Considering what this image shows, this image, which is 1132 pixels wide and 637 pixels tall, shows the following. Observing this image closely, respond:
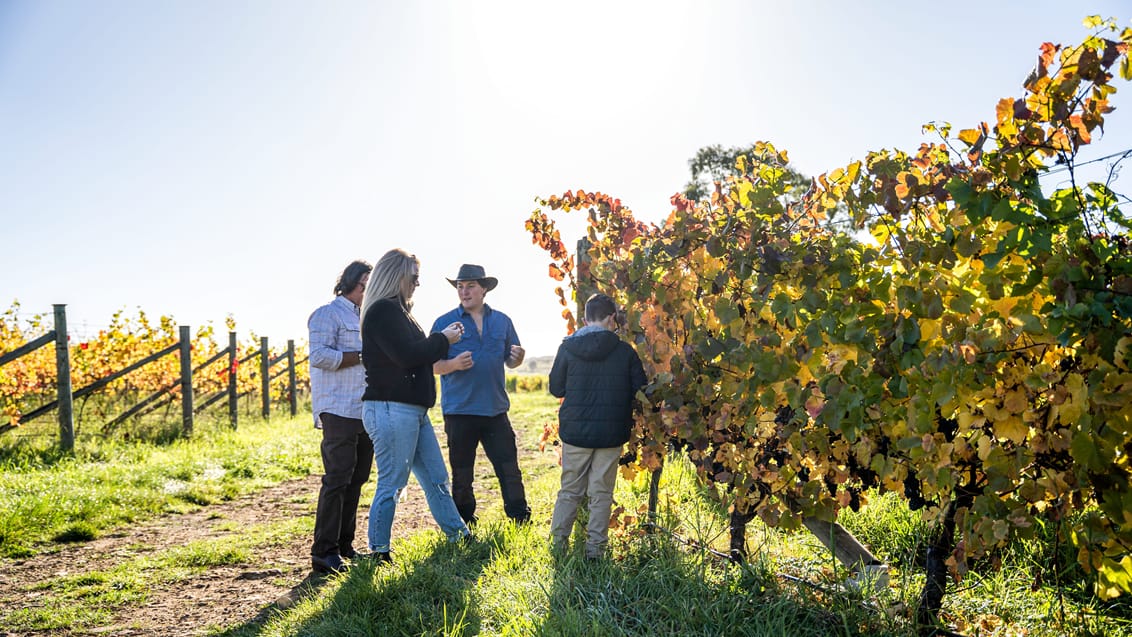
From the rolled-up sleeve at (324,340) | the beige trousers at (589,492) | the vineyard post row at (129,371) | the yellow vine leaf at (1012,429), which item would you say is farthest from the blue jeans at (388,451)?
the vineyard post row at (129,371)

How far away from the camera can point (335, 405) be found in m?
5.04

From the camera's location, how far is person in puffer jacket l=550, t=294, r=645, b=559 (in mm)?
4406

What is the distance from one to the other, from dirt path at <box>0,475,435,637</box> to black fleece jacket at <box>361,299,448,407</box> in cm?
132

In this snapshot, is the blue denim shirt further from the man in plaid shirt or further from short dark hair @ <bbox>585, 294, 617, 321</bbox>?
short dark hair @ <bbox>585, 294, 617, 321</bbox>

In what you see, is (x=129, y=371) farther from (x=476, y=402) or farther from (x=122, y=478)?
(x=476, y=402)

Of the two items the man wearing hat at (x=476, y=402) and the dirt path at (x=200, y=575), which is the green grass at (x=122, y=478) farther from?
the man wearing hat at (x=476, y=402)

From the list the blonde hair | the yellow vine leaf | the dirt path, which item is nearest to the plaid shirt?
the blonde hair

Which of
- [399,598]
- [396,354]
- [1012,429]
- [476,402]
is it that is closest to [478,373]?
[476,402]

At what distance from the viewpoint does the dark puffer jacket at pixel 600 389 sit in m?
4.40

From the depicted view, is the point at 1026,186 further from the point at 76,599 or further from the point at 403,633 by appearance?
the point at 76,599

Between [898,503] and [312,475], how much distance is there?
6705 millimetres

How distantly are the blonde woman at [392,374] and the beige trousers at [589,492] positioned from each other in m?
0.96

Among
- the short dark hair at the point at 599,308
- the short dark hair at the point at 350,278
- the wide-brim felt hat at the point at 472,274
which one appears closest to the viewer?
the short dark hair at the point at 599,308

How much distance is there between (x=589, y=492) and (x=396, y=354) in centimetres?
137
